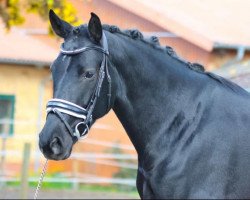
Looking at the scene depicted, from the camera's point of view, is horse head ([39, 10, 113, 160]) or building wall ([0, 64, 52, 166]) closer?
horse head ([39, 10, 113, 160])

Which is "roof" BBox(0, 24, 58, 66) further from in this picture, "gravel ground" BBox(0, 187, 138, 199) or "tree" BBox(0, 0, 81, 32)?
"tree" BBox(0, 0, 81, 32)

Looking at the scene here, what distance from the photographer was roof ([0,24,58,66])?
61.6 ft

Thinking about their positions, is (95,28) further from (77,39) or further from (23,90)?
(23,90)

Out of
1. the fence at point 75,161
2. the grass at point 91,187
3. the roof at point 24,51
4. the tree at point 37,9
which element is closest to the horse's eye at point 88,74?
the tree at point 37,9

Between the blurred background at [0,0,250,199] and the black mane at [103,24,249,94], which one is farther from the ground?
the black mane at [103,24,249,94]

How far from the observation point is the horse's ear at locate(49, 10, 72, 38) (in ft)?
16.5

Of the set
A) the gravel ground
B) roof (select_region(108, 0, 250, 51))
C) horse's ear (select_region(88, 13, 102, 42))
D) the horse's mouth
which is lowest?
the gravel ground

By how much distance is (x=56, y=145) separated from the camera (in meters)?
4.67

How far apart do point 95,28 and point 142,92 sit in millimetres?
534

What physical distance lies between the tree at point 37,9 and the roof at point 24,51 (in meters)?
9.19

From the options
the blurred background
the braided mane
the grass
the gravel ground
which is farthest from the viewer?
the blurred background

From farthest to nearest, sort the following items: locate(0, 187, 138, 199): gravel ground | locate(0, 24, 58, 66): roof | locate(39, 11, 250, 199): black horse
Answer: locate(0, 24, 58, 66): roof
locate(0, 187, 138, 199): gravel ground
locate(39, 11, 250, 199): black horse

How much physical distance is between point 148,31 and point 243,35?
243cm

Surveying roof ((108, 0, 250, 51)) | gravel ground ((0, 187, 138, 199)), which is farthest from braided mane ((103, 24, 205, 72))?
roof ((108, 0, 250, 51))
